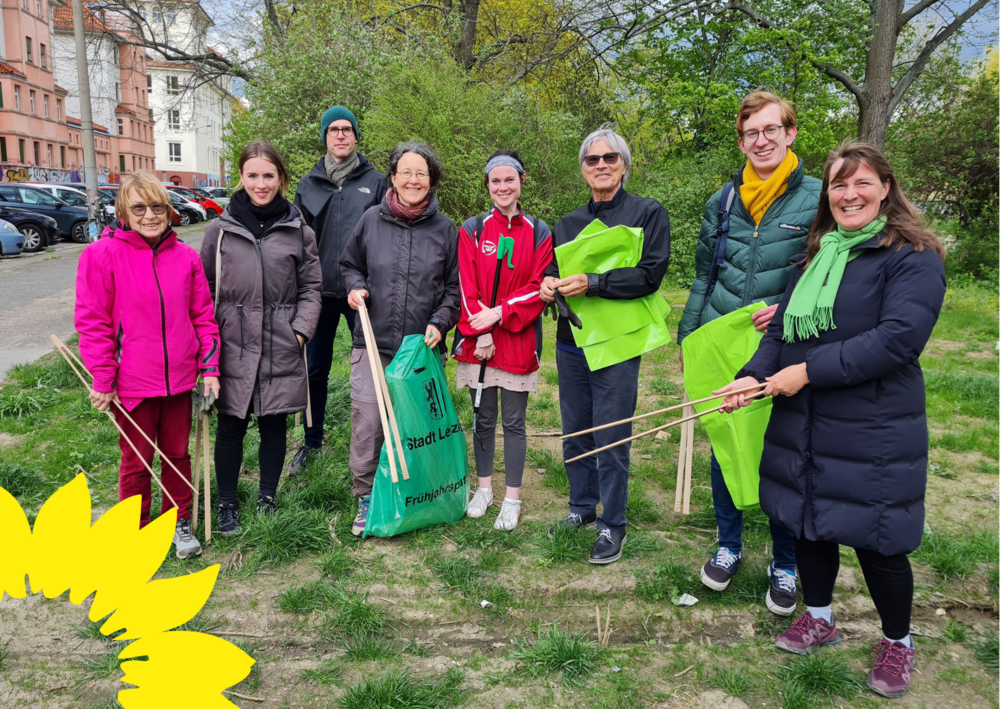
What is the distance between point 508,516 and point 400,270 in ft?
4.59

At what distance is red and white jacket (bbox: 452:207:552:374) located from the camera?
3.46 metres

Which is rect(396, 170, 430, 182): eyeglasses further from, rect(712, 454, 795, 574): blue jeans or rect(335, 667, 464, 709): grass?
rect(335, 667, 464, 709): grass

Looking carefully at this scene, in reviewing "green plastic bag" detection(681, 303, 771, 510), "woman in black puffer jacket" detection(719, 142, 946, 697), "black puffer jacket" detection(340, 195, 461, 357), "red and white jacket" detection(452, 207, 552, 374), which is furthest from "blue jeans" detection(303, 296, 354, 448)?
"woman in black puffer jacket" detection(719, 142, 946, 697)

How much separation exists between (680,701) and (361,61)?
39.0ft

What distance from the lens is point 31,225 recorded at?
54.0ft

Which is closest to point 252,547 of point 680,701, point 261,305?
point 261,305

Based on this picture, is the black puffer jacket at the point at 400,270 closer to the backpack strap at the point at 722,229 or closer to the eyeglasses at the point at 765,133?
the backpack strap at the point at 722,229

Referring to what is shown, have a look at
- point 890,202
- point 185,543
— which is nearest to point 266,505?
point 185,543

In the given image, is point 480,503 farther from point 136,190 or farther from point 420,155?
point 136,190

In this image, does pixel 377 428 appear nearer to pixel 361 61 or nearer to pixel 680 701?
pixel 680 701

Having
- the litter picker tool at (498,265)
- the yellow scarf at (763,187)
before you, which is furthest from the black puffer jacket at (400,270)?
the yellow scarf at (763,187)

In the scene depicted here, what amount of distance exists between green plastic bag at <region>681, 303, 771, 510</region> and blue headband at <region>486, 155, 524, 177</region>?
1154 millimetres

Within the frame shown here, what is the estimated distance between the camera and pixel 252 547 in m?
3.48

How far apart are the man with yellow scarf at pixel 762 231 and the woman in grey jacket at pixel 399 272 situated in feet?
4.19
